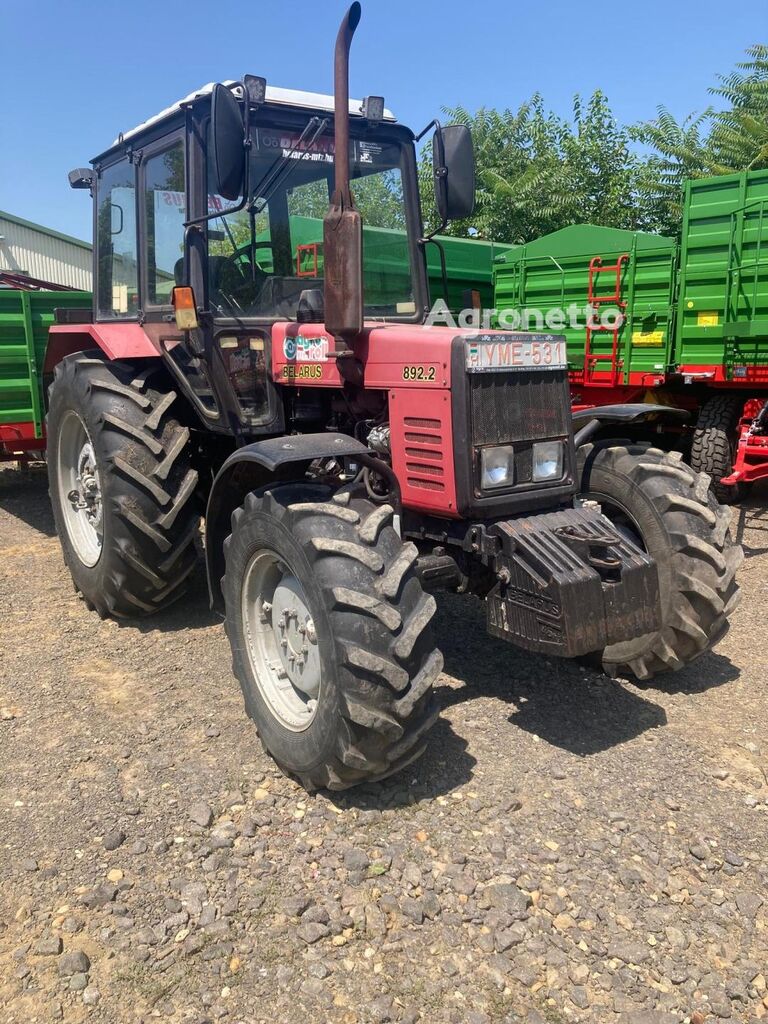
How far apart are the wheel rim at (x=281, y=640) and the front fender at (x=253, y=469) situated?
14.7 inches

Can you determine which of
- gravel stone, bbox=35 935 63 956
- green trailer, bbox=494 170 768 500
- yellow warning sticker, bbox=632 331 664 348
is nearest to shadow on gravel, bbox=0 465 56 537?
gravel stone, bbox=35 935 63 956

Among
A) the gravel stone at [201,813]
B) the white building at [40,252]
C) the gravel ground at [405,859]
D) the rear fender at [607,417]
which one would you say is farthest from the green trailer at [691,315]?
the white building at [40,252]

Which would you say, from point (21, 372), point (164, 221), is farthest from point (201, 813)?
point (21, 372)

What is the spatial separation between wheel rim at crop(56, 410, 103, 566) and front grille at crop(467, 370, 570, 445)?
250 cm

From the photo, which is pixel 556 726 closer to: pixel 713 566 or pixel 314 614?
pixel 713 566

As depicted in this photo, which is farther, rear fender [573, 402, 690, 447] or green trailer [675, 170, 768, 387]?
green trailer [675, 170, 768, 387]

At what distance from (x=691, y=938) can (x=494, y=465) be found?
1.73 m

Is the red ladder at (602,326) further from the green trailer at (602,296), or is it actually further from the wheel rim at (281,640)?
the wheel rim at (281,640)

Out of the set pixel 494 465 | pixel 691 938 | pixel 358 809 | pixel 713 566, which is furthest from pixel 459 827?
pixel 713 566

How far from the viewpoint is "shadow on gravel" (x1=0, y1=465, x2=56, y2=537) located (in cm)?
703

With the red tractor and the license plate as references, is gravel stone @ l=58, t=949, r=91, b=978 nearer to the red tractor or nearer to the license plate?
the red tractor

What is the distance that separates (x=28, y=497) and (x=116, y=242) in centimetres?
362

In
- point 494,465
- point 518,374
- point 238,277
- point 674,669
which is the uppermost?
point 238,277

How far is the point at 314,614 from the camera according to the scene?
2.94 m
